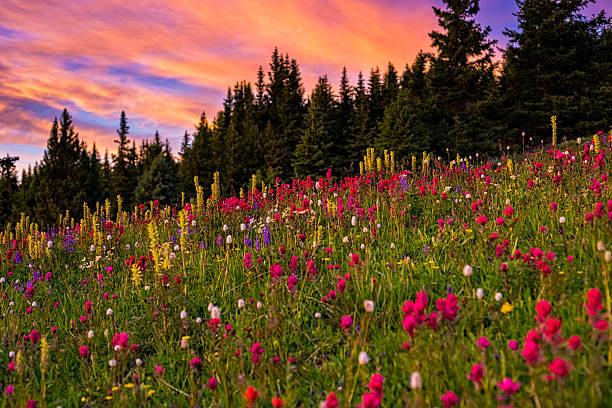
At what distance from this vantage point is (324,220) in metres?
6.60

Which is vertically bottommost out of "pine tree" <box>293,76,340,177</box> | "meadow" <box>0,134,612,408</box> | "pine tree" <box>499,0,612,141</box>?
"meadow" <box>0,134,612,408</box>

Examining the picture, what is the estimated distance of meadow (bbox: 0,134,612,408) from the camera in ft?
7.50

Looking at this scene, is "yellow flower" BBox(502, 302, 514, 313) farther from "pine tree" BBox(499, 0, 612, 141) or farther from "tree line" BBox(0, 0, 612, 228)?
"pine tree" BBox(499, 0, 612, 141)

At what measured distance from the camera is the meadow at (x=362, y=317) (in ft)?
7.50

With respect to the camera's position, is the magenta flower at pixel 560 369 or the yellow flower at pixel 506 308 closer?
the magenta flower at pixel 560 369

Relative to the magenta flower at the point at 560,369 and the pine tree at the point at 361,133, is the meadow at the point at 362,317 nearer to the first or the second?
the magenta flower at the point at 560,369

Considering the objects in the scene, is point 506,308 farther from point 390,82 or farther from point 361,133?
point 390,82

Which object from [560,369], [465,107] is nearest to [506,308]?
[560,369]

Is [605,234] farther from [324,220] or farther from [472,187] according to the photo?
[324,220]

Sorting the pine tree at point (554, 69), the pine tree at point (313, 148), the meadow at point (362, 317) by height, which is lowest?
Result: the meadow at point (362, 317)

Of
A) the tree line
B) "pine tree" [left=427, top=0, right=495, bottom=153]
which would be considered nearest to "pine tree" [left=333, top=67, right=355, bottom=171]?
the tree line

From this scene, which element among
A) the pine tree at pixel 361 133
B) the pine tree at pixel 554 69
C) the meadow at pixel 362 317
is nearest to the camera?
the meadow at pixel 362 317

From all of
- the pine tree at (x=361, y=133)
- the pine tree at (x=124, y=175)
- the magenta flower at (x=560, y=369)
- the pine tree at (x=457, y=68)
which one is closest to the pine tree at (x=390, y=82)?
the pine tree at (x=361, y=133)

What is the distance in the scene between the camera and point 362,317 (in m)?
3.27
